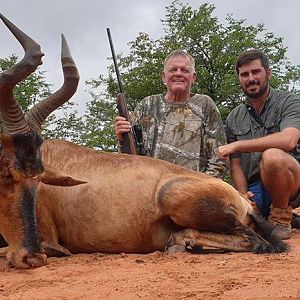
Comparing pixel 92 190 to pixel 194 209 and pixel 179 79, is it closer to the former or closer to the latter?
pixel 194 209

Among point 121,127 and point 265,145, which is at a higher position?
point 121,127

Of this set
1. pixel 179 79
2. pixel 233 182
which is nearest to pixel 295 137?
pixel 233 182

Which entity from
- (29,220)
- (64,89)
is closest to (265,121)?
(64,89)

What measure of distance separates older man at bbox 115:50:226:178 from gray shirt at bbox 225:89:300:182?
0.30 m

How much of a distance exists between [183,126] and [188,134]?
5.2 inches

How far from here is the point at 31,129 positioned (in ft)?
16.9

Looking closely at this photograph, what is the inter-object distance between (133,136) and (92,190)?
1997 millimetres

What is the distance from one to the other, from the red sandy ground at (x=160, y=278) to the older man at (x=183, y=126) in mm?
2728

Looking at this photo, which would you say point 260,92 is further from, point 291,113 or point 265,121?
point 291,113

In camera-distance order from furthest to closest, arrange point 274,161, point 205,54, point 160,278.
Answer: point 205,54
point 274,161
point 160,278

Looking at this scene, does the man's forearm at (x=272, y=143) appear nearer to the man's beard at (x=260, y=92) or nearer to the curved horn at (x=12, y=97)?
the man's beard at (x=260, y=92)

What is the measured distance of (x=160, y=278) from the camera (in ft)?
13.2

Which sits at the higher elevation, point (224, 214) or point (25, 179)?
point (25, 179)

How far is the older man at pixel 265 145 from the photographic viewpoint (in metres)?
6.99
